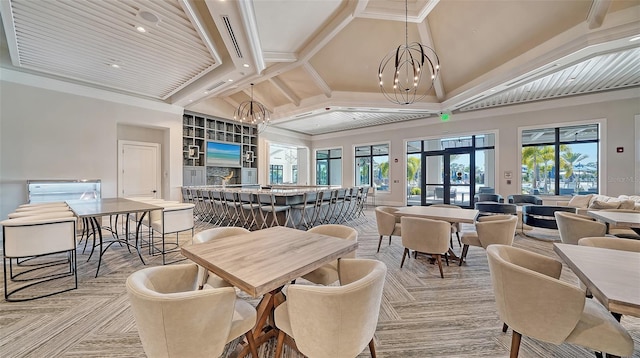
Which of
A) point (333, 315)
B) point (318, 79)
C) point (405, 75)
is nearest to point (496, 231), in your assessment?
point (333, 315)

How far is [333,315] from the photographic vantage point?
1171 millimetres

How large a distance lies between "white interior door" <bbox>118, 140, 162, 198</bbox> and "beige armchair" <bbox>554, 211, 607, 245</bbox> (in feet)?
29.4

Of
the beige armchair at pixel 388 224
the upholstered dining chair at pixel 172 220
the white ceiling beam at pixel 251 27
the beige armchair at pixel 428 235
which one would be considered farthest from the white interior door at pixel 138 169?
the beige armchair at pixel 428 235

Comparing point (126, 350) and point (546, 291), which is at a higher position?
point (546, 291)

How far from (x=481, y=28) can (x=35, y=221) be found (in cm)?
760

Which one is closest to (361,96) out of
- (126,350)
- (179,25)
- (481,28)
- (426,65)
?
(426,65)

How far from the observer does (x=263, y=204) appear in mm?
5211

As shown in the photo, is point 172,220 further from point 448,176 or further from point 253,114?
point 448,176

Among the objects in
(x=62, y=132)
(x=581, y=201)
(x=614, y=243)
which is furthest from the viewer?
(x=581, y=201)

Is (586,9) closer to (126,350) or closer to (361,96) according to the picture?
(361,96)

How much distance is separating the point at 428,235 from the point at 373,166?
791 cm

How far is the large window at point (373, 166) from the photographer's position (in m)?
10.3

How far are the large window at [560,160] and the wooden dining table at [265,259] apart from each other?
26.8 feet

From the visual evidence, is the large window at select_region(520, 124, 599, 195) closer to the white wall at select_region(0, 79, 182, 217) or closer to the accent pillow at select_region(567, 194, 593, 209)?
the accent pillow at select_region(567, 194, 593, 209)
